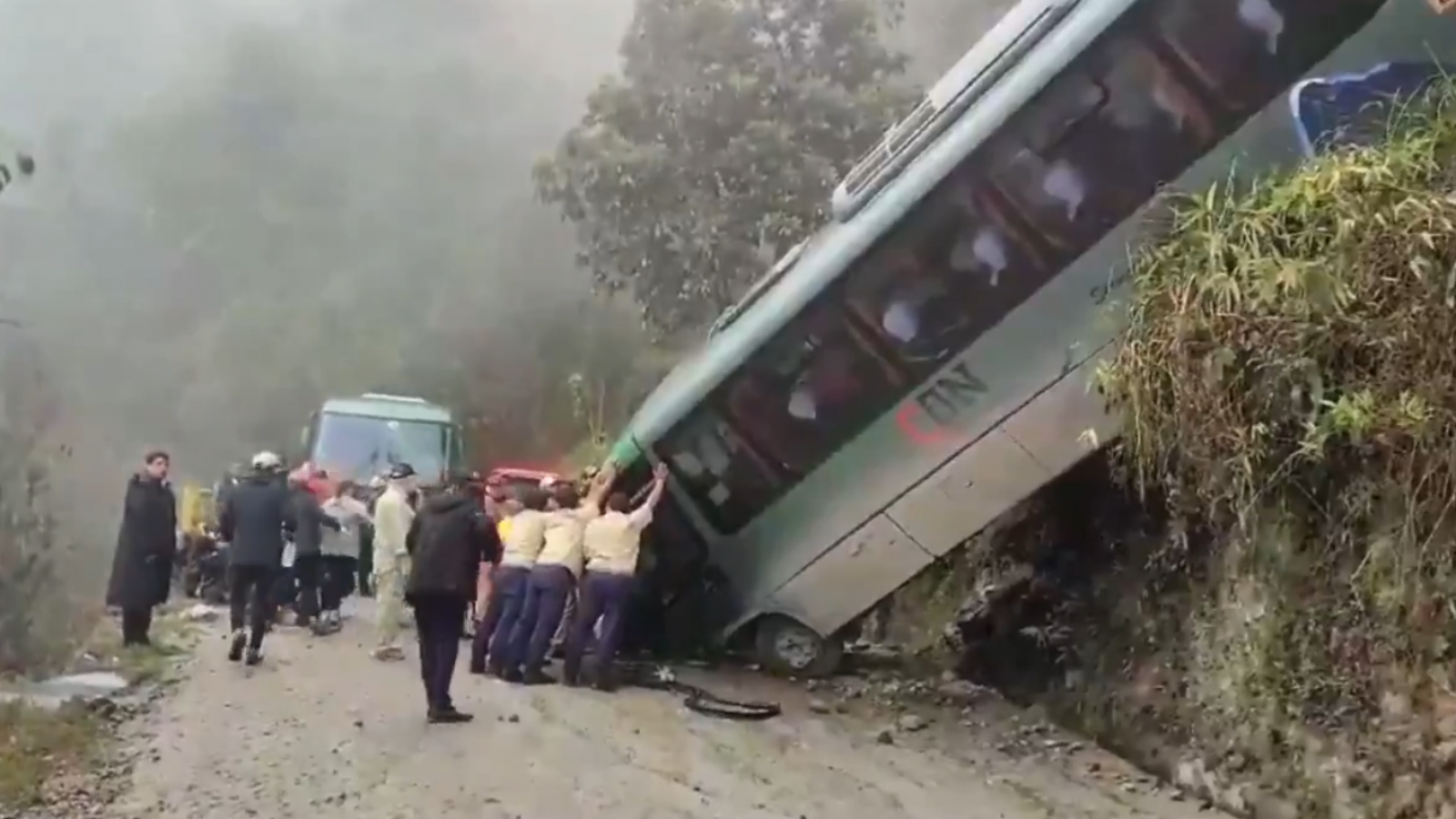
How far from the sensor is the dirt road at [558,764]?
601cm

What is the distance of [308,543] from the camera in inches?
425

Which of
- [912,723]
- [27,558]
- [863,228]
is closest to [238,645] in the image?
[27,558]

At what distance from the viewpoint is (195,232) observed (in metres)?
41.6

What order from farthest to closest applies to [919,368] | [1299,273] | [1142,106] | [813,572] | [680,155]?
1. [680,155]
2. [813,572]
3. [919,368]
4. [1142,106]
5. [1299,273]

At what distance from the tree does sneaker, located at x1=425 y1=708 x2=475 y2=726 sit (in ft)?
36.2

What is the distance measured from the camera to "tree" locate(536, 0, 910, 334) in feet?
59.3

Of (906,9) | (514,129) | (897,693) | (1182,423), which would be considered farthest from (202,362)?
(1182,423)

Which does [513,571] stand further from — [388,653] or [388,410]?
[388,410]

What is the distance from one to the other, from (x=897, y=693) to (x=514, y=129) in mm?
30933

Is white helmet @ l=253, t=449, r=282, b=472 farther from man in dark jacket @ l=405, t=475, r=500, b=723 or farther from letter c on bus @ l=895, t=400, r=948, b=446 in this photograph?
letter c on bus @ l=895, t=400, r=948, b=446

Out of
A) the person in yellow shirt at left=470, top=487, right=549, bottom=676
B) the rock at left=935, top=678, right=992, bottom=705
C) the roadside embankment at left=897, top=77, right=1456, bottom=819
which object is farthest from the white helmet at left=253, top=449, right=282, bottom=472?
the roadside embankment at left=897, top=77, right=1456, bottom=819

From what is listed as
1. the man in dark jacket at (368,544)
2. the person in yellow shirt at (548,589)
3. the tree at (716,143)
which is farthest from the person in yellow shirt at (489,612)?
the tree at (716,143)

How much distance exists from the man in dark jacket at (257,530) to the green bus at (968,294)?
6.61 ft

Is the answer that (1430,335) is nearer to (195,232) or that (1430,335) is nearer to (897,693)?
(897,693)
